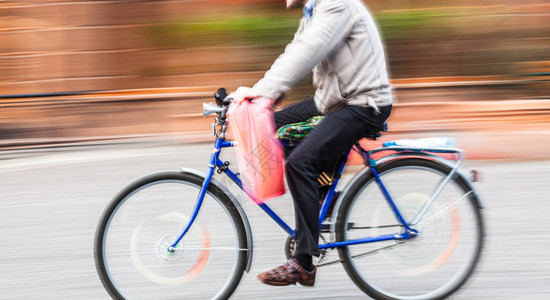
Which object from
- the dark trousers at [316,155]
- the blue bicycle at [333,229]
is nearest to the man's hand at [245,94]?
the blue bicycle at [333,229]

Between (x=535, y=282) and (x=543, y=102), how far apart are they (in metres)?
4.59

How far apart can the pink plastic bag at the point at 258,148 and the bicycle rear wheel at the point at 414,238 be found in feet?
1.35

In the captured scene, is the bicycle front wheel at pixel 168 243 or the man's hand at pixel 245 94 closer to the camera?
the man's hand at pixel 245 94

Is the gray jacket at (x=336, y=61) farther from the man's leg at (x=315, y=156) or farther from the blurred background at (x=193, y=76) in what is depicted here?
the blurred background at (x=193, y=76)

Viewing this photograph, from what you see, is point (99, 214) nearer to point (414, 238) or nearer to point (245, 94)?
point (245, 94)

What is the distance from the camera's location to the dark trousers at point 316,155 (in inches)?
139

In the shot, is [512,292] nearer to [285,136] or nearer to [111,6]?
[285,136]

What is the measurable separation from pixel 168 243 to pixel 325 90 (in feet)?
3.67

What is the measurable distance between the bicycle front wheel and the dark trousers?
12.8 inches

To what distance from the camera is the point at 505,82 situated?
8930 mm

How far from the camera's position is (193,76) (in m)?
9.10

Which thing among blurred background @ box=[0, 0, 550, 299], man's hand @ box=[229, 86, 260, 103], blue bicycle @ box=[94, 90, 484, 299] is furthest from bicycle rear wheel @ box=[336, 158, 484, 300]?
blurred background @ box=[0, 0, 550, 299]

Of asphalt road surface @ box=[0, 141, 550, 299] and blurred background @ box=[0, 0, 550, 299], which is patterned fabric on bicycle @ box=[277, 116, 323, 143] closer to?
asphalt road surface @ box=[0, 141, 550, 299]

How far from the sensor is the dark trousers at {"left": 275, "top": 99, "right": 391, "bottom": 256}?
3541mm
